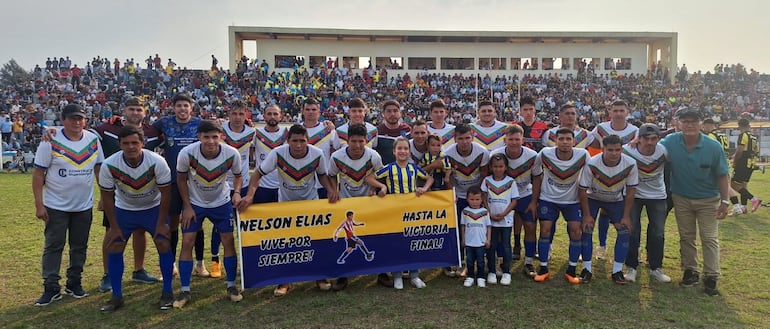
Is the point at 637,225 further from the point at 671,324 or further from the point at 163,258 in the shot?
the point at 163,258

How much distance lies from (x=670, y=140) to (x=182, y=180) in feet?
18.1

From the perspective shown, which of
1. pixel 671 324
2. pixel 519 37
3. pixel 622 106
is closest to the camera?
pixel 671 324

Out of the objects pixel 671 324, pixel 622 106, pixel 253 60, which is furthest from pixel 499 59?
pixel 671 324

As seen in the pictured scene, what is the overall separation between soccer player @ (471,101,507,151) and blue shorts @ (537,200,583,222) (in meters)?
1.09

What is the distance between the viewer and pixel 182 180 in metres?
4.99

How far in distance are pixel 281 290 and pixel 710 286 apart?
463 centimetres

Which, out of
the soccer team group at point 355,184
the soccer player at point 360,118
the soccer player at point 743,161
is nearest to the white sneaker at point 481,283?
the soccer team group at point 355,184

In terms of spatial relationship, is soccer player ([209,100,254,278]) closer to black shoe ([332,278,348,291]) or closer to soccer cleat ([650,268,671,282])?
black shoe ([332,278,348,291])

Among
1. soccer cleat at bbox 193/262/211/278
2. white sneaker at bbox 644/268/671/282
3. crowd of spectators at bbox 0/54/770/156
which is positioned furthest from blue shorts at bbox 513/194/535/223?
crowd of spectators at bbox 0/54/770/156

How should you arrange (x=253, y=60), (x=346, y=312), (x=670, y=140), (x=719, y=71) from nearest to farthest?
1. (x=346, y=312)
2. (x=670, y=140)
3. (x=253, y=60)
4. (x=719, y=71)

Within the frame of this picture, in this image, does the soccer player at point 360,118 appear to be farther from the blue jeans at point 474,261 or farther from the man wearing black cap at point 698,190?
the man wearing black cap at point 698,190

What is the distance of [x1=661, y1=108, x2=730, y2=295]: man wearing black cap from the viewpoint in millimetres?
5355

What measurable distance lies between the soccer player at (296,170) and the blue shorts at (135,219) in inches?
35.0

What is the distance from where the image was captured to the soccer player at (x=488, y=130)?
6.50m
